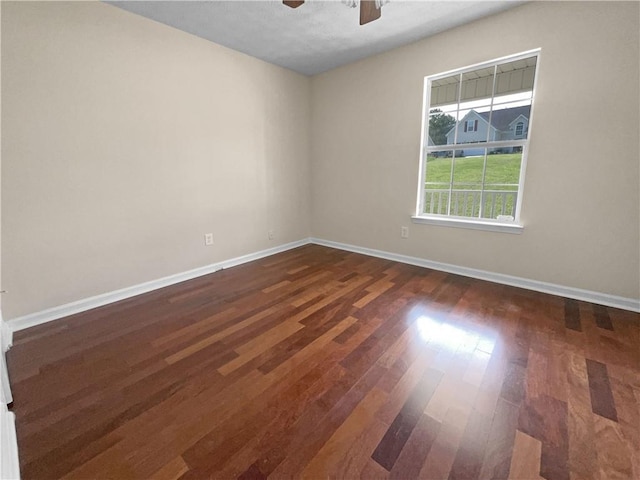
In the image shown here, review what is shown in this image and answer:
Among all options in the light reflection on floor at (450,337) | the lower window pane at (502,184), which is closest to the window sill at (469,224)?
the lower window pane at (502,184)

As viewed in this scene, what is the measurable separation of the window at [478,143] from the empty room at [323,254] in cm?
2

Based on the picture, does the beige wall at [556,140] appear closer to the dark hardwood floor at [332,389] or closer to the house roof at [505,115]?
the house roof at [505,115]

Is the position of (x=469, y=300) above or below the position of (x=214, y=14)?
below

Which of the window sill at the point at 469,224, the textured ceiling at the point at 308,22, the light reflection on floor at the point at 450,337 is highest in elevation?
the textured ceiling at the point at 308,22

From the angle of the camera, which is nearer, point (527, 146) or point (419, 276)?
point (527, 146)

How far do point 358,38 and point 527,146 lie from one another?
1.91m

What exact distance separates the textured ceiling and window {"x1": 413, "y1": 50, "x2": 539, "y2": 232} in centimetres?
49

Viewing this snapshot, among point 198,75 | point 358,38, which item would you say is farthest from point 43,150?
point 358,38

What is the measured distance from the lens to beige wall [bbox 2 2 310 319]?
1.89m

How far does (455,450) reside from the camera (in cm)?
108

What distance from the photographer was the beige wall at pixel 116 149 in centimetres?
189

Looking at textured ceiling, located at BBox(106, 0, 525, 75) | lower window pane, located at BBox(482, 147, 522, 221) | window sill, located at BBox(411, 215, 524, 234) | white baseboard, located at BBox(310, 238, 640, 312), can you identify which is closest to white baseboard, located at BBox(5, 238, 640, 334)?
white baseboard, located at BBox(310, 238, 640, 312)

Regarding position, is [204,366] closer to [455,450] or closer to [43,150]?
[455,450]

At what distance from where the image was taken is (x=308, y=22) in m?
Result: 2.46
